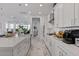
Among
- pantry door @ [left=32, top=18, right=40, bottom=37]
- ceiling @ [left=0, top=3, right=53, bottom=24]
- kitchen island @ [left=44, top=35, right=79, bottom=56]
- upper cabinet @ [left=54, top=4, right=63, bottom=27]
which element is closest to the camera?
kitchen island @ [left=44, top=35, right=79, bottom=56]

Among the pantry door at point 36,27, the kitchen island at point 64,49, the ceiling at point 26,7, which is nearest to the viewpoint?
the kitchen island at point 64,49

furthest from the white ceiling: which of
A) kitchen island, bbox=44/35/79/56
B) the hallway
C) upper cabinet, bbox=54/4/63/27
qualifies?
kitchen island, bbox=44/35/79/56

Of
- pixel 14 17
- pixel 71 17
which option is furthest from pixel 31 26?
pixel 71 17

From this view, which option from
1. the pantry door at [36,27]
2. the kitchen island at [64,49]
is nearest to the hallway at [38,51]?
the kitchen island at [64,49]

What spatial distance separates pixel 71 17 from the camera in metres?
3.67

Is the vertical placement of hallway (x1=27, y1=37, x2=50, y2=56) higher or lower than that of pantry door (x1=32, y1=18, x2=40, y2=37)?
lower

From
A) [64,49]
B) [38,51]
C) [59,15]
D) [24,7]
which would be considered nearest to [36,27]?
[24,7]

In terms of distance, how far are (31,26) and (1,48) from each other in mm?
15184

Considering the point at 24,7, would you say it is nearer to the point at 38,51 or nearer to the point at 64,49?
the point at 38,51

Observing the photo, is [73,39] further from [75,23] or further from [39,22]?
[39,22]

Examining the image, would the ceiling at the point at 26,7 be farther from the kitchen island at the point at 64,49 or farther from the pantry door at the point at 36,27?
the kitchen island at the point at 64,49

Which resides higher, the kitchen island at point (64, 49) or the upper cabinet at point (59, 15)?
the upper cabinet at point (59, 15)

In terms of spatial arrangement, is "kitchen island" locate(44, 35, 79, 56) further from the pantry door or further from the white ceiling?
the pantry door

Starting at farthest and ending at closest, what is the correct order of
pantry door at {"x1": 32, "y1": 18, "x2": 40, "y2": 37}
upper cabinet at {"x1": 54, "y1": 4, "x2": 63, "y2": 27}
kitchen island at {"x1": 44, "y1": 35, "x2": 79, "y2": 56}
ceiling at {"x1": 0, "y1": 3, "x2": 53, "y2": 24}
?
pantry door at {"x1": 32, "y1": 18, "x2": 40, "y2": 37} < ceiling at {"x1": 0, "y1": 3, "x2": 53, "y2": 24} < upper cabinet at {"x1": 54, "y1": 4, "x2": 63, "y2": 27} < kitchen island at {"x1": 44, "y1": 35, "x2": 79, "y2": 56}
